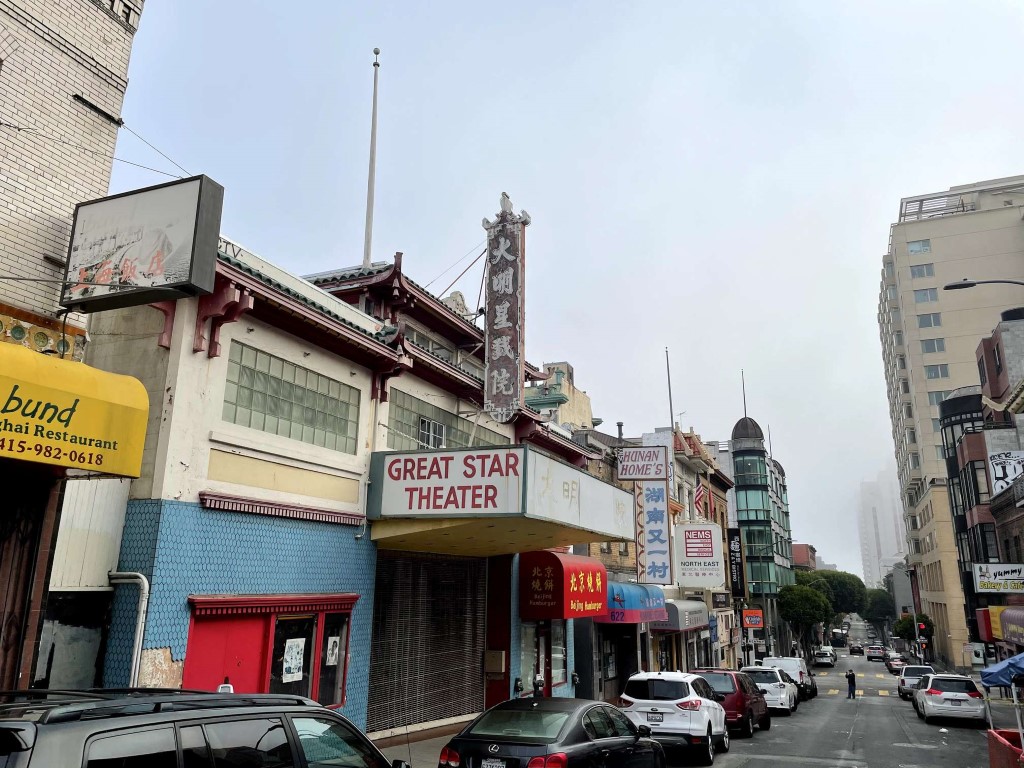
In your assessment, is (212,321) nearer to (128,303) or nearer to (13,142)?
(128,303)

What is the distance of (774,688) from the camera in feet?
84.0

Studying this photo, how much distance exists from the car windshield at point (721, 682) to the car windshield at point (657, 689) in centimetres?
408

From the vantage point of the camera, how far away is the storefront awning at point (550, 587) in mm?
18797

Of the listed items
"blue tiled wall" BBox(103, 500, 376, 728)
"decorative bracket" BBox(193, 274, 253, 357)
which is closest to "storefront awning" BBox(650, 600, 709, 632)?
"blue tiled wall" BBox(103, 500, 376, 728)

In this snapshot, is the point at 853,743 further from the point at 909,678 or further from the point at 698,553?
the point at 909,678

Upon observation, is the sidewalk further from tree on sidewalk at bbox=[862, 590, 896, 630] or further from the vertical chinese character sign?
tree on sidewalk at bbox=[862, 590, 896, 630]

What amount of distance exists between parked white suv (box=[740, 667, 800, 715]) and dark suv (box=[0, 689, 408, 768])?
2288 cm

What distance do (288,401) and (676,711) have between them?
9.50 meters

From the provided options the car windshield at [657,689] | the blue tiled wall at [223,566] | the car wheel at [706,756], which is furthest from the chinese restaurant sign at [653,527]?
the blue tiled wall at [223,566]

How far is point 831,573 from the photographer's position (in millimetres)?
128125

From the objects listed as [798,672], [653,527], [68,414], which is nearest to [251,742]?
[68,414]

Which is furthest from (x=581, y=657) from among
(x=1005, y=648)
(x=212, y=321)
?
(x=1005, y=648)

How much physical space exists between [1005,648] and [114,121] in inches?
1680

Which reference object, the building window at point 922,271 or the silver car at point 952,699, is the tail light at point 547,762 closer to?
the silver car at point 952,699
